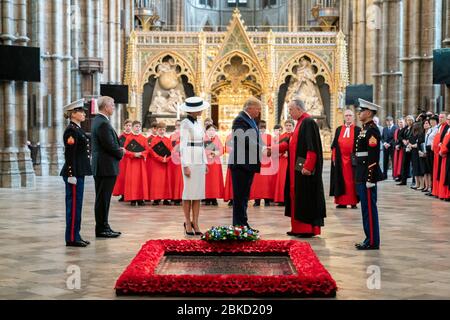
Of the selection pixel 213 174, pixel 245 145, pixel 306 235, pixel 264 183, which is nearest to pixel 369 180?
pixel 306 235

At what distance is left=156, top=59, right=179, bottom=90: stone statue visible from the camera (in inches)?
1278

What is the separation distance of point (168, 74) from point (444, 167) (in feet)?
59.5

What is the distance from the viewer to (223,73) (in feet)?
105

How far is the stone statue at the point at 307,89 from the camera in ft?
107

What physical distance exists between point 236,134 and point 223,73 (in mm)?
21595

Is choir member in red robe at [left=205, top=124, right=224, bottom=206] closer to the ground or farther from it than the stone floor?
farther from it

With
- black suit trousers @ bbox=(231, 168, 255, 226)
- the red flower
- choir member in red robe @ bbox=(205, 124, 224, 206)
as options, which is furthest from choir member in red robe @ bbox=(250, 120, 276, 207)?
the red flower

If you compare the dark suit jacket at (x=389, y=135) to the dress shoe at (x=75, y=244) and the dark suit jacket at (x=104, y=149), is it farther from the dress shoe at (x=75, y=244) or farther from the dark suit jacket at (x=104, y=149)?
the dress shoe at (x=75, y=244)

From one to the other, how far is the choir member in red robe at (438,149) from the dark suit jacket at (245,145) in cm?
702

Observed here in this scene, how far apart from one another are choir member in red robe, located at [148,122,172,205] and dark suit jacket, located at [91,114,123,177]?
5.18 meters

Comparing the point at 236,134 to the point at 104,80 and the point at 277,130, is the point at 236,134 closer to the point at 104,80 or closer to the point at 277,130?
the point at 277,130

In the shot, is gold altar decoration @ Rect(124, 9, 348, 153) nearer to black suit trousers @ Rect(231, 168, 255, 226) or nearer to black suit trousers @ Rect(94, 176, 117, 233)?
black suit trousers @ Rect(94, 176, 117, 233)

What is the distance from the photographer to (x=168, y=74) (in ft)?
107

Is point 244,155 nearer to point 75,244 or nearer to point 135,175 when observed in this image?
point 75,244
